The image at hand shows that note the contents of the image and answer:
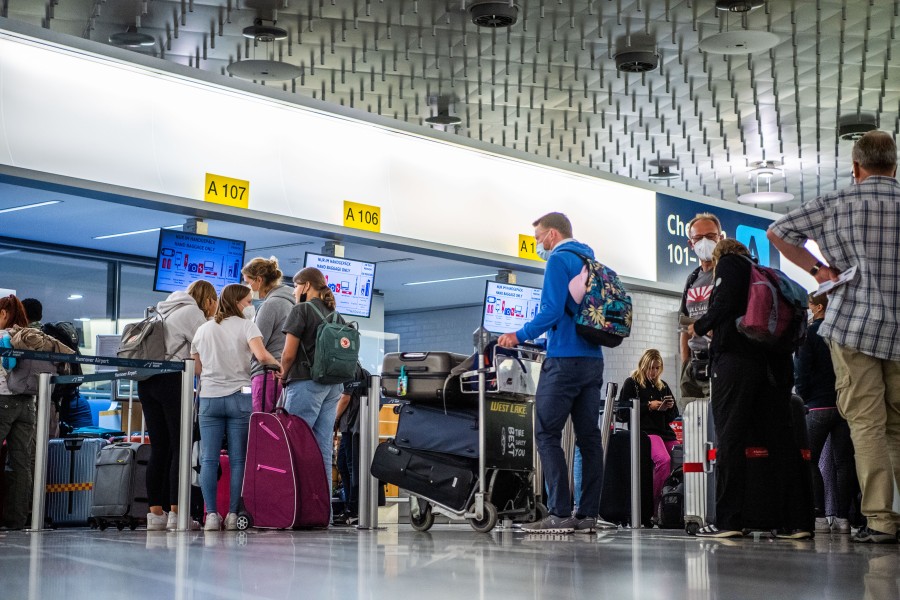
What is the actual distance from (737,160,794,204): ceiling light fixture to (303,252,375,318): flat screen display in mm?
5868

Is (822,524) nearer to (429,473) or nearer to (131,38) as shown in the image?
(429,473)

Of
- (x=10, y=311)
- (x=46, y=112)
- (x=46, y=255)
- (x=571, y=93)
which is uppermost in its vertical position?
(x=571, y=93)

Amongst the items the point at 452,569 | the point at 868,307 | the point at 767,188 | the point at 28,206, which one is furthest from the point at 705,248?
the point at 767,188

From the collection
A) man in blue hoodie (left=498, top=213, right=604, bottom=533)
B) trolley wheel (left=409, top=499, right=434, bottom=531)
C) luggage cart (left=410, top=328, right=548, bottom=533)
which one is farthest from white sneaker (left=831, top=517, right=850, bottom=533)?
trolley wheel (left=409, top=499, right=434, bottom=531)

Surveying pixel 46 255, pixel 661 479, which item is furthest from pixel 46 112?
pixel 661 479

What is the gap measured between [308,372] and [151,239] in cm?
493

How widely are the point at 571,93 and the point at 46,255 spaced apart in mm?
5585

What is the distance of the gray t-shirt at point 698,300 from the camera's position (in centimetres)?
542

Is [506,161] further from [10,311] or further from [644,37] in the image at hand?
[10,311]

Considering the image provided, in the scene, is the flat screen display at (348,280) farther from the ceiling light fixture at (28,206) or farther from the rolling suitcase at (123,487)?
the rolling suitcase at (123,487)

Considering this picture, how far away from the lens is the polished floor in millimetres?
2439

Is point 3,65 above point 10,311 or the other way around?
above

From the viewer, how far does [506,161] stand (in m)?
11.9

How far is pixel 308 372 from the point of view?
6.41 meters
